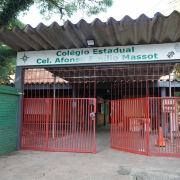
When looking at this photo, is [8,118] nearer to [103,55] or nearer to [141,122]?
[103,55]

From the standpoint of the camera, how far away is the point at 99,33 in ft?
21.7

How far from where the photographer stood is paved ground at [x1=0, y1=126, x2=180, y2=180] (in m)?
4.91

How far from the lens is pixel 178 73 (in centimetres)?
1237

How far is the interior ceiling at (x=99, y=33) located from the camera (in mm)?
5898

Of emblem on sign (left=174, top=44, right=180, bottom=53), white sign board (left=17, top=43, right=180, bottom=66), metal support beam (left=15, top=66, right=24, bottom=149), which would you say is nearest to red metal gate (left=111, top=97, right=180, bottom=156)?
white sign board (left=17, top=43, right=180, bottom=66)

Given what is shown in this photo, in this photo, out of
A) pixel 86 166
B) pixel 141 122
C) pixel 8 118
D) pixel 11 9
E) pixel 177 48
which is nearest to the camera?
pixel 86 166

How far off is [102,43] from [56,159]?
386 cm

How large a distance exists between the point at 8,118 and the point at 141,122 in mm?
4370

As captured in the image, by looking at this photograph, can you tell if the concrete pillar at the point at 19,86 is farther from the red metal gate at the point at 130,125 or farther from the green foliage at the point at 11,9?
the red metal gate at the point at 130,125

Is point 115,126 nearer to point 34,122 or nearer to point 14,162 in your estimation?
point 34,122

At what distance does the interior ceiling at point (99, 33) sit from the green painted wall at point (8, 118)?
1697 millimetres

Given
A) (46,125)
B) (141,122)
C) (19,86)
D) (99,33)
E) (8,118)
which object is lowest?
(46,125)

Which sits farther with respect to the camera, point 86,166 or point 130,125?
point 130,125

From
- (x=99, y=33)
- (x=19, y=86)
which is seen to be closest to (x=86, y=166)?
(x=99, y=33)
